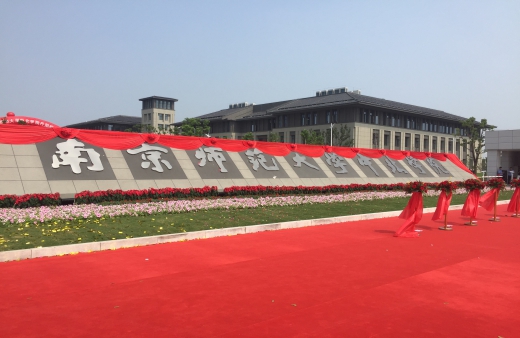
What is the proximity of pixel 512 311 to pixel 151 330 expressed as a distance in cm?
408

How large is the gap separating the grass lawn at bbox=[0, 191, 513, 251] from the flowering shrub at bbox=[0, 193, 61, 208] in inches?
86.5

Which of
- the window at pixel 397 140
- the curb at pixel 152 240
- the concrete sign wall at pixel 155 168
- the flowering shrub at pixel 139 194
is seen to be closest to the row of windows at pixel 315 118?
the window at pixel 397 140

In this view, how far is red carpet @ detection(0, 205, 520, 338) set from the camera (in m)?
4.46

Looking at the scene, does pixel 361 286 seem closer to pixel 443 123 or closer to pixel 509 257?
pixel 509 257

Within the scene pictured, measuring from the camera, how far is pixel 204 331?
431 cm

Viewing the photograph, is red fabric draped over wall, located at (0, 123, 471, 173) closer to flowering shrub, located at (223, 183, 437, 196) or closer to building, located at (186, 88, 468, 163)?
flowering shrub, located at (223, 183, 437, 196)

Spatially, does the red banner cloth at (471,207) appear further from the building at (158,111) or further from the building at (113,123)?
the building at (113,123)

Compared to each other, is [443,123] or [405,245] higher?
[443,123]

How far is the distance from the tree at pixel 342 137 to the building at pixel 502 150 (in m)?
14.5

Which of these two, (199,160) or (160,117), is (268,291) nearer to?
(199,160)

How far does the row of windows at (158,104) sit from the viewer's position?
8275cm

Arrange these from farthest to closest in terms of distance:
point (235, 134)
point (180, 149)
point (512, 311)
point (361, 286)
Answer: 1. point (235, 134)
2. point (180, 149)
3. point (361, 286)
4. point (512, 311)

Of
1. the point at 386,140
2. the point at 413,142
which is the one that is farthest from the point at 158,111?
the point at 413,142

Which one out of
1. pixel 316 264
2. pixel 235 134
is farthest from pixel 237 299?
pixel 235 134
